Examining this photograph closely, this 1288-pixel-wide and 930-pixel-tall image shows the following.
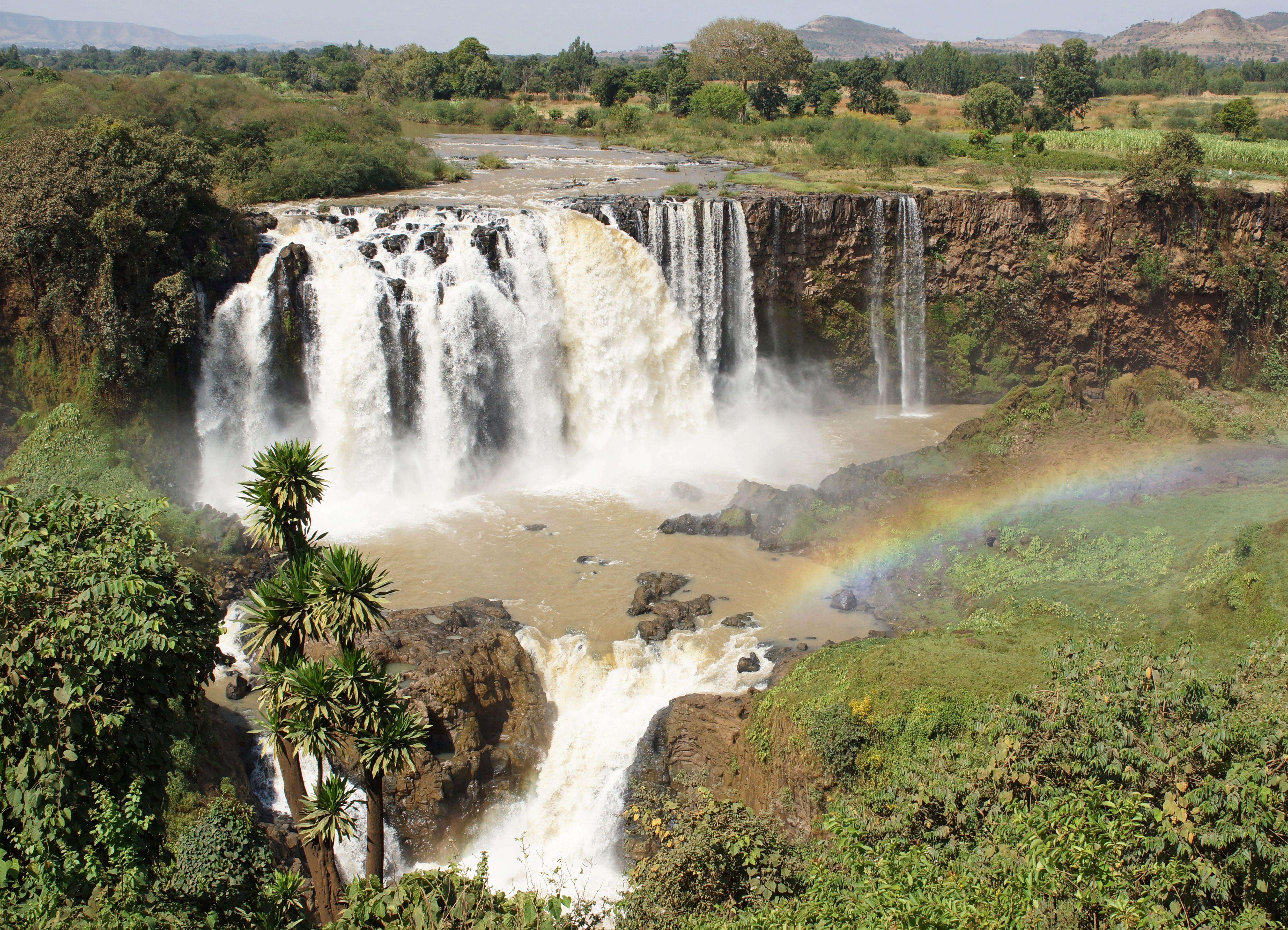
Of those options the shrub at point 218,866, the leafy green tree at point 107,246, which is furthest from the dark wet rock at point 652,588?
the leafy green tree at point 107,246

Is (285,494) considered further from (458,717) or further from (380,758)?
(458,717)

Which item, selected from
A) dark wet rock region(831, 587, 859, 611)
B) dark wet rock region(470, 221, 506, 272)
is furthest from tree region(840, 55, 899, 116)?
dark wet rock region(831, 587, 859, 611)

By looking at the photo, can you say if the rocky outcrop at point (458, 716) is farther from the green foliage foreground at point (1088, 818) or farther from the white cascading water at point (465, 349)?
the white cascading water at point (465, 349)

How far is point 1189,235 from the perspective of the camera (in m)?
36.1

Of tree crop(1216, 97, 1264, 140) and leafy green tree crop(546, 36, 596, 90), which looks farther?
leafy green tree crop(546, 36, 596, 90)

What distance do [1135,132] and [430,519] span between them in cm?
4477

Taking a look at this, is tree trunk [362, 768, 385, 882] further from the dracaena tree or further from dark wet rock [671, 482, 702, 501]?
dark wet rock [671, 482, 702, 501]

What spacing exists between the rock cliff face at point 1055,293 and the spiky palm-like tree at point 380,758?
2506 cm

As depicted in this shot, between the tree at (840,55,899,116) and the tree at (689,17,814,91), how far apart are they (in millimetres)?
4788

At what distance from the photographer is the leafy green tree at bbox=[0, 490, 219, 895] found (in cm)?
1030

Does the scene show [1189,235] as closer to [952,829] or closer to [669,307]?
[669,307]

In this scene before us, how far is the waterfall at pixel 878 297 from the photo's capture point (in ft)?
113

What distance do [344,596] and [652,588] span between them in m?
11.0

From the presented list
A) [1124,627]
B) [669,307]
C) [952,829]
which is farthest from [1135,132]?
[952,829]
